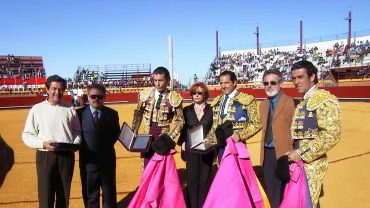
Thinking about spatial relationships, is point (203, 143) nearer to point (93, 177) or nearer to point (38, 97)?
point (93, 177)

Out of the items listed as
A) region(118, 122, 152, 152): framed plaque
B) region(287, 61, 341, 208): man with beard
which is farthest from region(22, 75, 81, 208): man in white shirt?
region(287, 61, 341, 208): man with beard

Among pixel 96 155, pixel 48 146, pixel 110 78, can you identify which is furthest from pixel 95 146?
pixel 110 78

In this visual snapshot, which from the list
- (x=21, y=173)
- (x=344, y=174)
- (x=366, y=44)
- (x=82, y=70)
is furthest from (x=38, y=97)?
(x=366, y=44)

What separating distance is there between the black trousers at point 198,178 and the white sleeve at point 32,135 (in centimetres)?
130

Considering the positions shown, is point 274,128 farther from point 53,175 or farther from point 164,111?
point 53,175

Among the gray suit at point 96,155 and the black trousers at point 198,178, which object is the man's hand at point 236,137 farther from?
the gray suit at point 96,155

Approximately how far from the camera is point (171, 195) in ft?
9.29

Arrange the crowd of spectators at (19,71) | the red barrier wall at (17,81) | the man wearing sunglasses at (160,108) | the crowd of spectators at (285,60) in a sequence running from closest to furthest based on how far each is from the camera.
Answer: the man wearing sunglasses at (160,108)
the red barrier wall at (17,81)
the crowd of spectators at (285,60)
the crowd of spectators at (19,71)

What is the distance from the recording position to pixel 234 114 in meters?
2.89

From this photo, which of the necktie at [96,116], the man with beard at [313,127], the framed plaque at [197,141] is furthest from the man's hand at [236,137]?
the necktie at [96,116]

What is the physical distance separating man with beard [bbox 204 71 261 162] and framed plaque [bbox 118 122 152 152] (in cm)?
51

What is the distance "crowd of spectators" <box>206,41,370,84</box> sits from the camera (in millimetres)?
26406

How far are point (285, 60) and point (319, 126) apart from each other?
33.5 m

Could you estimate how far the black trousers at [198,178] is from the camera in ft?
10.0
